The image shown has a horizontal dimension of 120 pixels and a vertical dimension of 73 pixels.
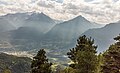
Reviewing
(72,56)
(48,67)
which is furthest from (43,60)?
(72,56)

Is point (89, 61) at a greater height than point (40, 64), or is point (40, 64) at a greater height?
point (89, 61)

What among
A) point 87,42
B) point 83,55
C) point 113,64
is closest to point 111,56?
point 113,64

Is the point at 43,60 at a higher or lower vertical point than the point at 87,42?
lower

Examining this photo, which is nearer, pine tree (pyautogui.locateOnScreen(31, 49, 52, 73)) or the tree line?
the tree line

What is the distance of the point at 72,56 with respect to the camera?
55625 mm

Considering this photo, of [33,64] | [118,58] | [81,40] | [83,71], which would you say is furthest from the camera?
[81,40]

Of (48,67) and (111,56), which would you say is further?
(48,67)

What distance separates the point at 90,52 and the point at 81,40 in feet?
28.1

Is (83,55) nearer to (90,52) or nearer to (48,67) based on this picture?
(90,52)

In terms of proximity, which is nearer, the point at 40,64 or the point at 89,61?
the point at 89,61

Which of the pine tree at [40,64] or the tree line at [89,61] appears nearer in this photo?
the tree line at [89,61]

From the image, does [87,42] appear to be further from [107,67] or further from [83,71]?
[107,67]

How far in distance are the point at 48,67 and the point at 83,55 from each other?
8918 millimetres

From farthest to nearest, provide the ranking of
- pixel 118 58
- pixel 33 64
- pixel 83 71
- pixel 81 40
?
pixel 81 40, pixel 33 64, pixel 83 71, pixel 118 58
